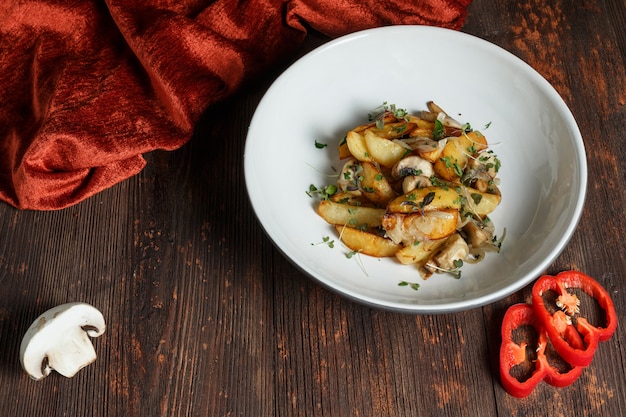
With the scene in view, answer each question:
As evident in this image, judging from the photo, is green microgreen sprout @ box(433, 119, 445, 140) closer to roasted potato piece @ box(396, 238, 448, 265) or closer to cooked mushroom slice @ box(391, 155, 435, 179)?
cooked mushroom slice @ box(391, 155, 435, 179)

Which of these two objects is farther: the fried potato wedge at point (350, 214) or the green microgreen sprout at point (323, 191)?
the green microgreen sprout at point (323, 191)

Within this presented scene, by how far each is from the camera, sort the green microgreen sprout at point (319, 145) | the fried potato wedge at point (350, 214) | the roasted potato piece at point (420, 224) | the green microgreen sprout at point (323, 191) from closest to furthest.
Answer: the roasted potato piece at point (420, 224), the fried potato wedge at point (350, 214), the green microgreen sprout at point (323, 191), the green microgreen sprout at point (319, 145)

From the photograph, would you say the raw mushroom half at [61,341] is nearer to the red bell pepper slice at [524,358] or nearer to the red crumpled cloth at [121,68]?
the red crumpled cloth at [121,68]

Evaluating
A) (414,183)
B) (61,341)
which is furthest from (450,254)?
(61,341)

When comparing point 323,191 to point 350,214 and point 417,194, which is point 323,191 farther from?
point 417,194

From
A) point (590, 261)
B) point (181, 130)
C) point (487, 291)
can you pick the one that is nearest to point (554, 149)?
point (590, 261)

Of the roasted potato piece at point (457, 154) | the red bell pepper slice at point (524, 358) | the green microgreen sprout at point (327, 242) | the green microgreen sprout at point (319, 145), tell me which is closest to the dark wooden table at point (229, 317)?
the red bell pepper slice at point (524, 358)
